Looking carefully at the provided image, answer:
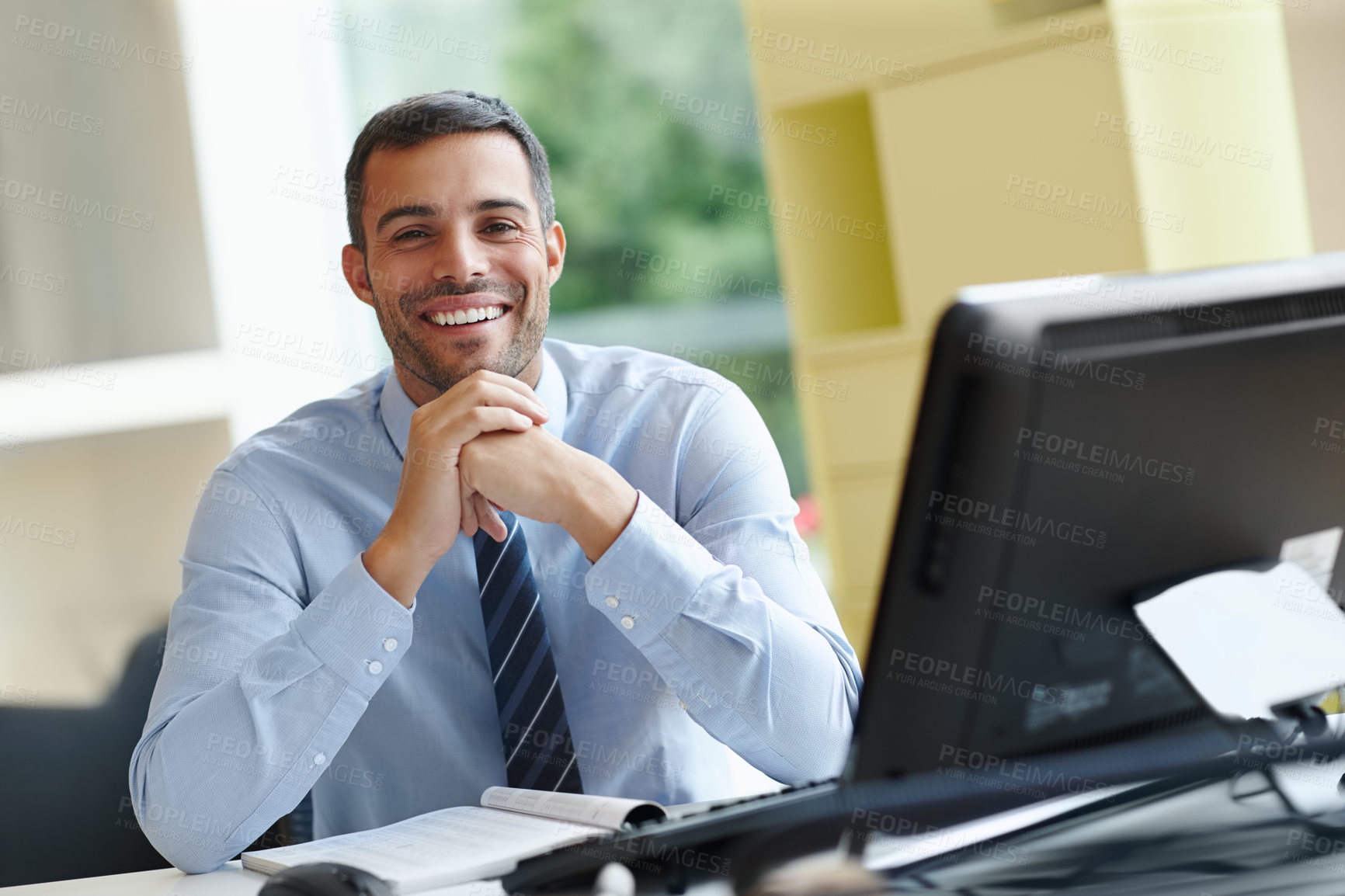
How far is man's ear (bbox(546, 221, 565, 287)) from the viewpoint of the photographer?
5.41 ft

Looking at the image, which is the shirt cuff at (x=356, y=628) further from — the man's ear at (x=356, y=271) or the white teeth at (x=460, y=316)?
the man's ear at (x=356, y=271)

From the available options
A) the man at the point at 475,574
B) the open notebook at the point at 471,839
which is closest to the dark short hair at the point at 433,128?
the man at the point at 475,574

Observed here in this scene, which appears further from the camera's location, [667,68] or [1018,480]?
[667,68]

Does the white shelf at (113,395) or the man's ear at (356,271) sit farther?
the white shelf at (113,395)

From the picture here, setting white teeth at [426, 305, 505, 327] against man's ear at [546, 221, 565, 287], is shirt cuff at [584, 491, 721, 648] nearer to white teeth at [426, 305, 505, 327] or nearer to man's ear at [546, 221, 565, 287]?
white teeth at [426, 305, 505, 327]

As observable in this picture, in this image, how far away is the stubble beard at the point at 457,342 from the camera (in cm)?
150

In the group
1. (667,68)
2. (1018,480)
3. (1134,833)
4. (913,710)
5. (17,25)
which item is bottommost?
(1134,833)

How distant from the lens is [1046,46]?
239 cm

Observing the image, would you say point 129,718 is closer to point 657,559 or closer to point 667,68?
point 657,559

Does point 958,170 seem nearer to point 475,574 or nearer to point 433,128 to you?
point 433,128

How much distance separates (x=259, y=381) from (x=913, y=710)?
3.08 m

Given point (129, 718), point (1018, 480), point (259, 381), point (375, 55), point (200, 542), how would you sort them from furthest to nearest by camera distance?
point (375, 55)
point (259, 381)
point (129, 718)
point (200, 542)
point (1018, 480)

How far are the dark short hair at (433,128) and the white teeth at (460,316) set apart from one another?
179mm

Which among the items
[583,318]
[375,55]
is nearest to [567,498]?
[375,55]
